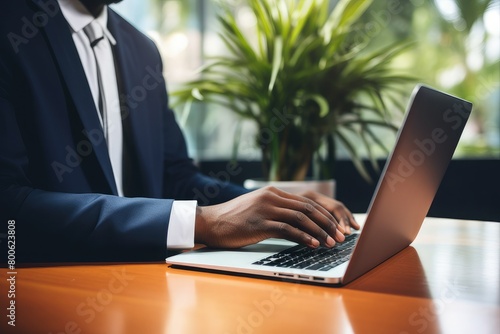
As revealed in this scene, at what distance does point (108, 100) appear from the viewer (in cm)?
134

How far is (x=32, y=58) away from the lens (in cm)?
106

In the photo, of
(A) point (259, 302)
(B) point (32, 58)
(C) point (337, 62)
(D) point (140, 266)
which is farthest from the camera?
(C) point (337, 62)

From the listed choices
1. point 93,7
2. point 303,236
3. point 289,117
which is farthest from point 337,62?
point 303,236

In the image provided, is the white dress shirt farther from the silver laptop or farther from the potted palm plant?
the potted palm plant

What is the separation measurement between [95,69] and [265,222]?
74 cm

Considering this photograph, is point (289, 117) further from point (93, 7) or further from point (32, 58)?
point (32, 58)

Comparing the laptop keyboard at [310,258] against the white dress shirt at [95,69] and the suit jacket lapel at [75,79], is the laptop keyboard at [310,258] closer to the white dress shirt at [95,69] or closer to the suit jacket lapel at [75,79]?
the white dress shirt at [95,69]

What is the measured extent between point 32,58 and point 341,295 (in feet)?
2.63

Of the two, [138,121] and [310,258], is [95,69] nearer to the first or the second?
[138,121]

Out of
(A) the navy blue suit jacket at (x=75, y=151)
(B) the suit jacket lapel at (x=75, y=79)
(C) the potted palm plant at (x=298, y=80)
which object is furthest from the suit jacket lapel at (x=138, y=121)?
(C) the potted palm plant at (x=298, y=80)

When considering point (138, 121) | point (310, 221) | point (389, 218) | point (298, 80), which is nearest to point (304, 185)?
point (298, 80)

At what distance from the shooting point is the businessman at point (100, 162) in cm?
83

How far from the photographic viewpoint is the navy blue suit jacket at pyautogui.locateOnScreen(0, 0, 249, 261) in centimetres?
84

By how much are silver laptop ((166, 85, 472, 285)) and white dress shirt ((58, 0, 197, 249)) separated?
1.5 inches
